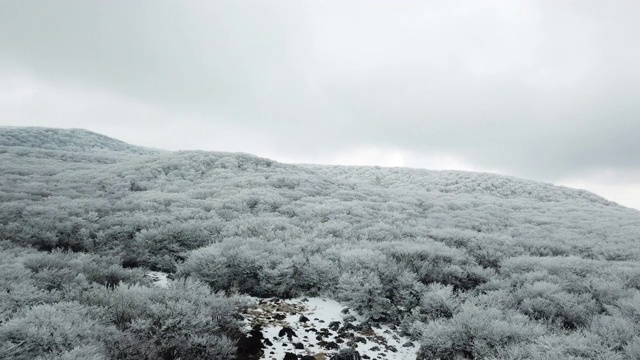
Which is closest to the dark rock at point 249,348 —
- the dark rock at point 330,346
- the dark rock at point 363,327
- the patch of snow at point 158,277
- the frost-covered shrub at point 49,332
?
the dark rock at point 330,346

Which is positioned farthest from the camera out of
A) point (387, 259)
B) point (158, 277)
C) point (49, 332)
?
point (387, 259)

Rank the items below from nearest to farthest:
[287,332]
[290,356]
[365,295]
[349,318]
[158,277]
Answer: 1. [290,356]
2. [287,332]
3. [349,318]
4. [365,295]
5. [158,277]

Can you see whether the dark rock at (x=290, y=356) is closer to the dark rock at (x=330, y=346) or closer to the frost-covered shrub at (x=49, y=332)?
the dark rock at (x=330, y=346)

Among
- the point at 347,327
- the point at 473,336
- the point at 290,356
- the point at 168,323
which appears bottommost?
the point at 290,356

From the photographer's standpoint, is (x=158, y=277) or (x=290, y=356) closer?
(x=290, y=356)

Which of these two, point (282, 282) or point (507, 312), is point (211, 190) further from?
point (507, 312)

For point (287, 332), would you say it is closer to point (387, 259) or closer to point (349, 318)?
point (349, 318)

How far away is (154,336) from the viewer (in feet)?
13.6

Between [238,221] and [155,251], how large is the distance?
307 cm

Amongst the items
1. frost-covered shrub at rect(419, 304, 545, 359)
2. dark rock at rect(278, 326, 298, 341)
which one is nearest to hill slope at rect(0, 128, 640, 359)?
frost-covered shrub at rect(419, 304, 545, 359)

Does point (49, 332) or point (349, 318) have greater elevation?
point (49, 332)

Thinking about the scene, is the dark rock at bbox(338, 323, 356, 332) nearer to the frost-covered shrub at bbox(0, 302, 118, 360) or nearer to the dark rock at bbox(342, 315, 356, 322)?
the dark rock at bbox(342, 315, 356, 322)

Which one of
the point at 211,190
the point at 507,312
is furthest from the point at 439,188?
the point at 507,312

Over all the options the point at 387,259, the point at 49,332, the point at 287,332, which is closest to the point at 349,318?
the point at 287,332
